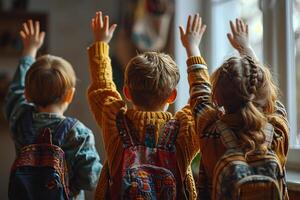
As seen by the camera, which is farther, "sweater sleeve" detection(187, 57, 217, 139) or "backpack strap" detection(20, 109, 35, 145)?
"backpack strap" detection(20, 109, 35, 145)

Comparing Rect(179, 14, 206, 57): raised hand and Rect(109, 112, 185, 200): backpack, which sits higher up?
Rect(179, 14, 206, 57): raised hand

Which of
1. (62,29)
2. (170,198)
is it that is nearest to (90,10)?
(62,29)

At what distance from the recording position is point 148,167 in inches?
47.9

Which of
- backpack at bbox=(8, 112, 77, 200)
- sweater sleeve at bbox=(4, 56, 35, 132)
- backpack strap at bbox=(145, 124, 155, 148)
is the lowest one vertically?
backpack at bbox=(8, 112, 77, 200)

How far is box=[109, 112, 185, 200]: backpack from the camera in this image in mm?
1198

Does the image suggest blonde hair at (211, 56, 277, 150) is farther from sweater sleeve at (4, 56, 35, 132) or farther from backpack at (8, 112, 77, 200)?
sweater sleeve at (4, 56, 35, 132)

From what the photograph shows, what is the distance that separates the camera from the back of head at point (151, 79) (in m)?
1.24

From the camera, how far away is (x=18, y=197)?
1.36m

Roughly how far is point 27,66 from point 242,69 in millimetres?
766

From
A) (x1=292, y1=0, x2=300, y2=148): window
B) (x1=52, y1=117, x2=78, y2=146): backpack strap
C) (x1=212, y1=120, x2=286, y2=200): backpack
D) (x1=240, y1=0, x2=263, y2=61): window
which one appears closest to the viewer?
(x1=212, y1=120, x2=286, y2=200): backpack

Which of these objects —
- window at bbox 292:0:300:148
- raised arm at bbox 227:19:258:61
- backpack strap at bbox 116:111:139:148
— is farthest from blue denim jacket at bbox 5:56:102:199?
window at bbox 292:0:300:148

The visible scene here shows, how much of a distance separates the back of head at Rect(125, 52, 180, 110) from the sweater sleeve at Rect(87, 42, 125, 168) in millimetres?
77

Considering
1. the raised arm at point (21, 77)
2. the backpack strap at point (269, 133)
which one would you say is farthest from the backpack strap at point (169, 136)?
the raised arm at point (21, 77)

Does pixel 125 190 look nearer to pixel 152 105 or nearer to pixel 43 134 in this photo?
pixel 152 105
